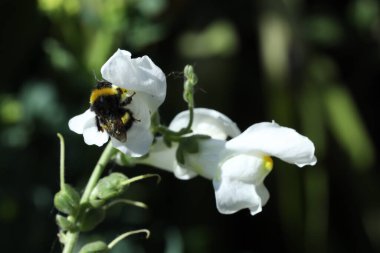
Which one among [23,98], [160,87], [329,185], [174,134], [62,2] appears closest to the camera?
[160,87]

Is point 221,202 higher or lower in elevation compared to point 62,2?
lower

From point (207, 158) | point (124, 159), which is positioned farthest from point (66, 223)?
point (207, 158)

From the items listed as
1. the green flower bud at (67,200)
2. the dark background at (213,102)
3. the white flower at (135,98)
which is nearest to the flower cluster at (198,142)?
the white flower at (135,98)

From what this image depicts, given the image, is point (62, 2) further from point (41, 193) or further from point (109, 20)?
point (41, 193)

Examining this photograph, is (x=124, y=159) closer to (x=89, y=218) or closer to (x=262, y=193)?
(x=89, y=218)

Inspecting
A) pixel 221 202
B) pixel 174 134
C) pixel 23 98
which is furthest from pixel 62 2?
pixel 221 202

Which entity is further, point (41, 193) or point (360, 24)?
point (360, 24)

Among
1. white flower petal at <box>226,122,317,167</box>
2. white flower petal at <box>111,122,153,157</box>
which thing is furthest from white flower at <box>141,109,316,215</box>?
white flower petal at <box>111,122,153,157</box>
